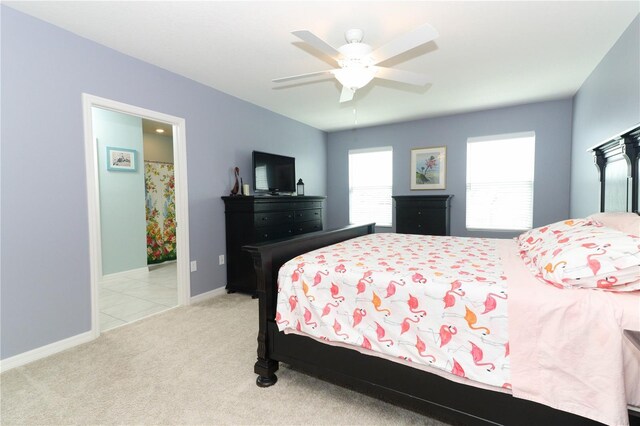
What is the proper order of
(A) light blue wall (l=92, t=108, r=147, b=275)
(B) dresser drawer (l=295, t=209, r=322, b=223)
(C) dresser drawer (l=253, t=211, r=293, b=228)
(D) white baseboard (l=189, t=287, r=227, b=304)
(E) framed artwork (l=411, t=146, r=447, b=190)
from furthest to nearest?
(E) framed artwork (l=411, t=146, r=447, b=190) < (B) dresser drawer (l=295, t=209, r=322, b=223) < (A) light blue wall (l=92, t=108, r=147, b=275) < (C) dresser drawer (l=253, t=211, r=293, b=228) < (D) white baseboard (l=189, t=287, r=227, b=304)

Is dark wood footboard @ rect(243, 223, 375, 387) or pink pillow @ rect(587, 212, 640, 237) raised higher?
pink pillow @ rect(587, 212, 640, 237)

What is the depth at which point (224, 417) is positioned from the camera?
164cm

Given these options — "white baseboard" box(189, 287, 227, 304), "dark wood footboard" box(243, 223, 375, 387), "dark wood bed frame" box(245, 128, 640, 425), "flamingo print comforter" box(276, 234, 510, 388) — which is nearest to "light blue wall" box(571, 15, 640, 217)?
"dark wood bed frame" box(245, 128, 640, 425)

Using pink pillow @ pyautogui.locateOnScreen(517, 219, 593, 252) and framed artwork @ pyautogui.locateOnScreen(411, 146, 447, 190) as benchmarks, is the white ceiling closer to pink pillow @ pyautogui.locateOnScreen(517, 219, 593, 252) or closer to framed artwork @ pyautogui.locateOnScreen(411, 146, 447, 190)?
framed artwork @ pyautogui.locateOnScreen(411, 146, 447, 190)

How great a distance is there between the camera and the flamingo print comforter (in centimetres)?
130

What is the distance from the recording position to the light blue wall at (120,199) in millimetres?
4286

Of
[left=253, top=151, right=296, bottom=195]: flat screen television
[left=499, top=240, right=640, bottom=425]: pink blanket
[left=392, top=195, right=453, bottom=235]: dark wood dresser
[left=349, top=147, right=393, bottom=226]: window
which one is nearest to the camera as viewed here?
[left=499, top=240, right=640, bottom=425]: pink blanket

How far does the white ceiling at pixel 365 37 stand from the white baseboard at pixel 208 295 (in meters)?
2.53

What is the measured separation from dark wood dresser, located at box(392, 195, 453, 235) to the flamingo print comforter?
2.69 meters

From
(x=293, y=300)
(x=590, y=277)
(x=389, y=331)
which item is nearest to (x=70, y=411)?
(x=293, y=300)

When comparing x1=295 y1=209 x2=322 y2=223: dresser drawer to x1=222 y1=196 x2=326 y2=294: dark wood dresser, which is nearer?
x1=222 y1=196 x2=326 y2=294: dark wood dresser

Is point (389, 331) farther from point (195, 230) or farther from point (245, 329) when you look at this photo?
point (195, 230)

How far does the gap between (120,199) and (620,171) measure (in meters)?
5.70

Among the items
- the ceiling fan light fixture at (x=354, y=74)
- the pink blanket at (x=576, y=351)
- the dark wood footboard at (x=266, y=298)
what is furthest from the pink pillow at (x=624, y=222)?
the dark wood footboard at (x=266, y=298)
